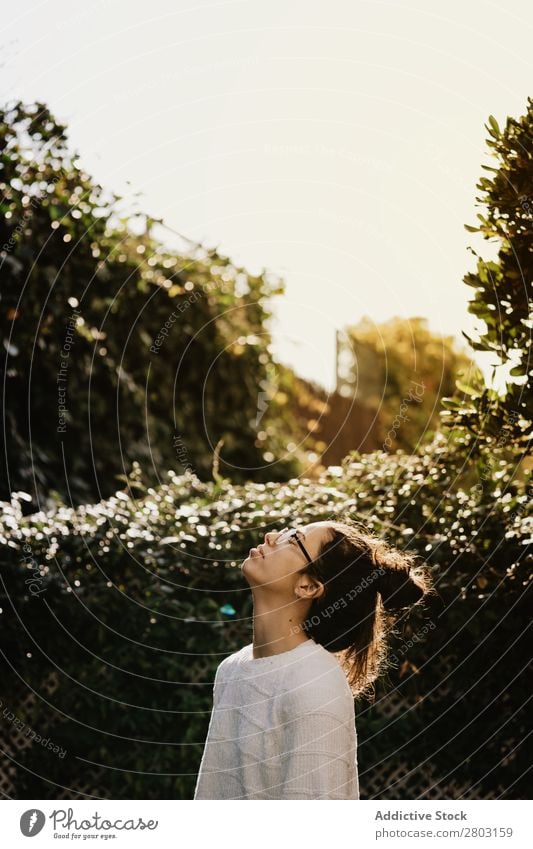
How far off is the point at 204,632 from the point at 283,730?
172 centimetres

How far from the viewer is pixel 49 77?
174 inches

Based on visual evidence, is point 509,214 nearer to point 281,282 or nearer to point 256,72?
point 256,72

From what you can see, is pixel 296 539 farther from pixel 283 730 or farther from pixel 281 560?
pixel 283 730

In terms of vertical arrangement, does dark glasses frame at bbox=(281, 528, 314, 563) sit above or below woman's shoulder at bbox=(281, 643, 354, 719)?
above

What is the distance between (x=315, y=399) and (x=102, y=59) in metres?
6.87

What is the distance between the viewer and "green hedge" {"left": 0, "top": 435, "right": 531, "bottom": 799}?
373 centimetres

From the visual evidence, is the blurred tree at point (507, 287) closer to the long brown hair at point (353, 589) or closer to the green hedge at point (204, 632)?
the green hedge at point (204, 632)

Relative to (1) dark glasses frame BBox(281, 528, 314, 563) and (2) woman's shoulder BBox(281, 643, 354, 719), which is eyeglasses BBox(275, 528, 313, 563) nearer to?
(1) dark glasses frame BBox(281, 528, 314, 563)

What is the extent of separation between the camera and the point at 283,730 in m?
2.32

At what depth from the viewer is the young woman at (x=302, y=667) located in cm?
225

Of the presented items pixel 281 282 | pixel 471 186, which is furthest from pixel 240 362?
pixel 471 186
